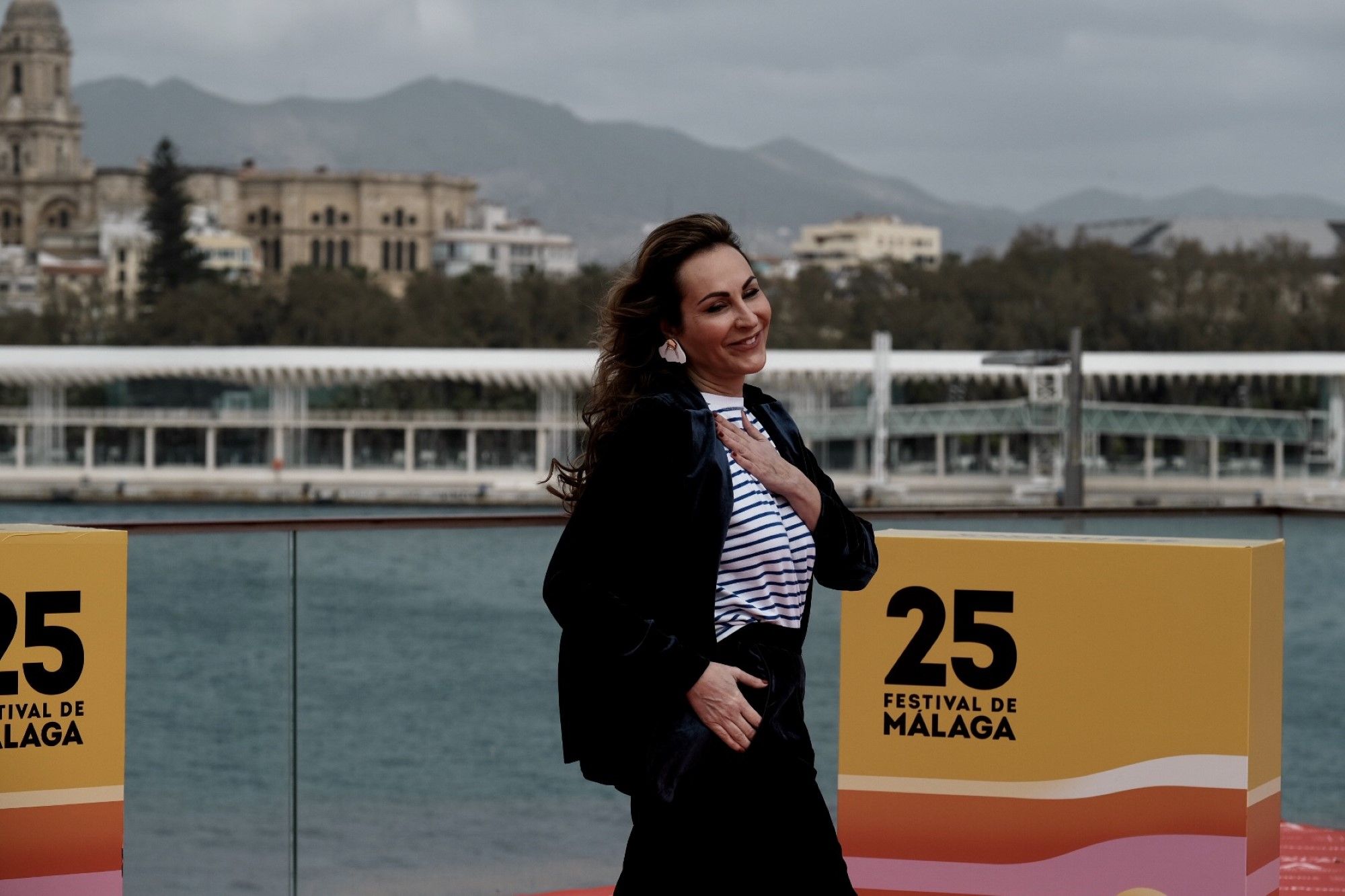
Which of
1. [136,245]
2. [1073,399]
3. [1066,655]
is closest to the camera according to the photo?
[1066,655]

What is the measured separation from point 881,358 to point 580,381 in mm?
8087

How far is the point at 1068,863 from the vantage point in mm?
2910

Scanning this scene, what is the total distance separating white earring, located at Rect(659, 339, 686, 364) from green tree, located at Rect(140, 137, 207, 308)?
244 ft

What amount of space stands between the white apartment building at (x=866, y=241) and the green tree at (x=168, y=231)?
5783 centimetres

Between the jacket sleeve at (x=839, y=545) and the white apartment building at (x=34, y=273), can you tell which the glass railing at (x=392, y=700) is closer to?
the jacket sleeve at (x=839, y=545)

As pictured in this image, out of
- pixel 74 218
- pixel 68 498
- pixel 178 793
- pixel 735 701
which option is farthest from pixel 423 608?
pixel 74 218

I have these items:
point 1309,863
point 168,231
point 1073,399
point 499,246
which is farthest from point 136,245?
point 1309,863

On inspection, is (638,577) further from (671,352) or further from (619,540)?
(671,352)

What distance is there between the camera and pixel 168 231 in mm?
76812

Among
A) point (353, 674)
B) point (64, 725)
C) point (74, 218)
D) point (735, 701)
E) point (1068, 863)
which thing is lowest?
point (353, 674)

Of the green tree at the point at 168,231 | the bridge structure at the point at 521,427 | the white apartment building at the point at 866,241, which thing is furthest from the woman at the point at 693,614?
the white apartment building at the point at 866,241

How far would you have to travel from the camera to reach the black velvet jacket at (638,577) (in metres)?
1.90

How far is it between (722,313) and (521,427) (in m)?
49.9

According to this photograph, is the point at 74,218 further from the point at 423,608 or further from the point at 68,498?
the point at 423,608
